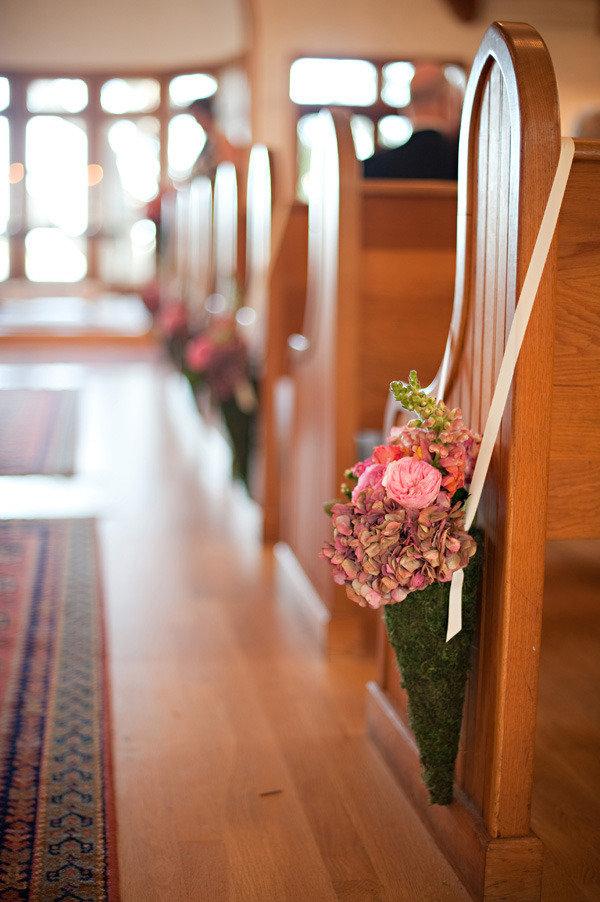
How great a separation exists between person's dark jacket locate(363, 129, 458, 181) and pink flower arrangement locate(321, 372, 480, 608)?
164 cm

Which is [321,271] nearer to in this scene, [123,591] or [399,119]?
[123,591]

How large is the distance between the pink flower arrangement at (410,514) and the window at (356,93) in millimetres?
8207

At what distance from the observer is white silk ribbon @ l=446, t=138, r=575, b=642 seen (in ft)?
4.56

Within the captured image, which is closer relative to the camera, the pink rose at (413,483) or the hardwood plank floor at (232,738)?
the pink rose at (413,483)

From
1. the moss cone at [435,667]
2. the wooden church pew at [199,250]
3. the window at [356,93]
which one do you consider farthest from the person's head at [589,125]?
the window at [356,93]

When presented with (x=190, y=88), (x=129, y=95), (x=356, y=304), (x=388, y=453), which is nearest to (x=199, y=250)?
(x=356, y=304)

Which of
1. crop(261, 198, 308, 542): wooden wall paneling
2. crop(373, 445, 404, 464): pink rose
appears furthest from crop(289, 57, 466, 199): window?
crop(373, 445, 404, 464): pink rose

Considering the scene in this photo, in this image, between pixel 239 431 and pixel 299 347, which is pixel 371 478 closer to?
pixel 299 347

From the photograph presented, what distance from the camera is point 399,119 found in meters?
10.6

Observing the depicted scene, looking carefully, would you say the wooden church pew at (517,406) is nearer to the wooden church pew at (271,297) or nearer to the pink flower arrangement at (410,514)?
the pink flower arrangement at (410,514)

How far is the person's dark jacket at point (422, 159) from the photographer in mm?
2986

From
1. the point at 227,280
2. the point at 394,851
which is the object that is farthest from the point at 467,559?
the point at 227,280

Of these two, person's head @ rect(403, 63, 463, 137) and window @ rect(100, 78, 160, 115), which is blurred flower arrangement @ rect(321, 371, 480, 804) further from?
window @ rect(100, 78, 160, 115)

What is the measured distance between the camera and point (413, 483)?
146cm
